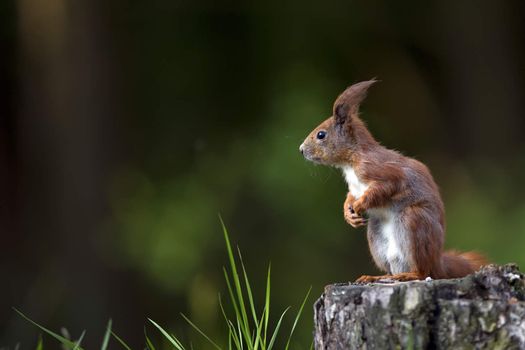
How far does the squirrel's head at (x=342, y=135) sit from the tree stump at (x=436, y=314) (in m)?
0.94

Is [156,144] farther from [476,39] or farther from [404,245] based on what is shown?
[404,245]

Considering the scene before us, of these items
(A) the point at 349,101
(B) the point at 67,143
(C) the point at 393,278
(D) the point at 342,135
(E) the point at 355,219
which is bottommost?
(B) the point at 67,143

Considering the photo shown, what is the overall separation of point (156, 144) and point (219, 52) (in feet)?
3.01

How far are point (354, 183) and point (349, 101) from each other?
29cm

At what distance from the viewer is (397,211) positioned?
317 centimetres

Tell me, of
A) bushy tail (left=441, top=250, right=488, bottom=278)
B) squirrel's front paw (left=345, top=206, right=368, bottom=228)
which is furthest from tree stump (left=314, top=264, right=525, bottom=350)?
bushy tail (left=441, top=250, right=488, bottom=278)

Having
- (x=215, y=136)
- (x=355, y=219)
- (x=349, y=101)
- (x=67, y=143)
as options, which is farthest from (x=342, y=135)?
(x=215, y=136)

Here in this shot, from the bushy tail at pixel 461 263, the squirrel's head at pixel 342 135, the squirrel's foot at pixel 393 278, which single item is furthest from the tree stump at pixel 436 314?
the squirrel's head at pixel 342 135

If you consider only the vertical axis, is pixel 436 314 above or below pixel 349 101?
below

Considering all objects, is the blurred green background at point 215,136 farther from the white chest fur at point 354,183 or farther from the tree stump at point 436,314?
the tree stump at point 436,314

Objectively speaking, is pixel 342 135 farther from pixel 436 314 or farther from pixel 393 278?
pixel 436 314

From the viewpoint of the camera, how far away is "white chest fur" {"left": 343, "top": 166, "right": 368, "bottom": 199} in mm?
3273

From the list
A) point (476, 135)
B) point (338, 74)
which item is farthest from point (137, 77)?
point (476, 135)

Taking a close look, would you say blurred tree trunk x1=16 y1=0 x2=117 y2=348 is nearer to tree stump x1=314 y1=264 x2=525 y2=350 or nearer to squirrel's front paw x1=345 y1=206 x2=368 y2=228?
squirrel's front paw x1=345 y1=206 x2=368 y2=228
